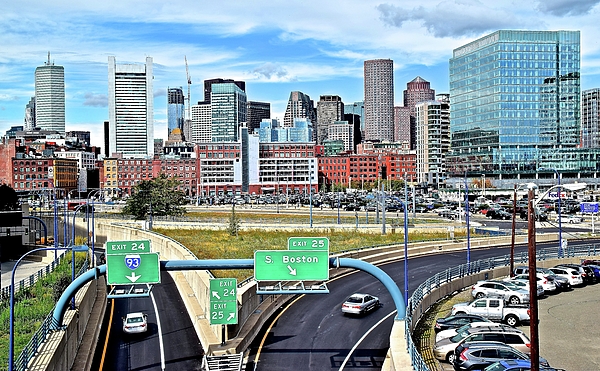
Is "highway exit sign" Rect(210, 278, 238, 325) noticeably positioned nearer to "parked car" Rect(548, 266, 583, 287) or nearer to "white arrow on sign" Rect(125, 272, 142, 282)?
"white arrow on sign" Rect(125, 272, 142, 282)

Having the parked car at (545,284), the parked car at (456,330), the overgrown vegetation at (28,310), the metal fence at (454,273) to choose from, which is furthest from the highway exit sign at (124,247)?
the parked car at (545,284)

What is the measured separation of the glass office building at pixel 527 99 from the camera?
171625mm

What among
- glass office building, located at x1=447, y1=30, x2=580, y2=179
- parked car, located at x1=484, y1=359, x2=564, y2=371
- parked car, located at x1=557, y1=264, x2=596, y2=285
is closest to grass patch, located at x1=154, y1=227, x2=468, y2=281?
parked car, located at x1=557, y1=264, x2=596, y2=285

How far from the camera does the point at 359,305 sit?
124 feet

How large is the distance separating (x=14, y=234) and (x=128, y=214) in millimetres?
35233

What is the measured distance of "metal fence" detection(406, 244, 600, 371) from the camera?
24.0 meters

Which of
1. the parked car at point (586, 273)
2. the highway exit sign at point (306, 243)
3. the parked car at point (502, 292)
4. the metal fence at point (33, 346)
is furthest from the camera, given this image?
the parked car at point (586, 273)

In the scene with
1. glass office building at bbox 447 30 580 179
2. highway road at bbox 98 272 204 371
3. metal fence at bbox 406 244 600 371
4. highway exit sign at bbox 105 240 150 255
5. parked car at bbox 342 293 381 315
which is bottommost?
highway road at bbox 98 272 204 371

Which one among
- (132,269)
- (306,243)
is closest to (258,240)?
(306,243)

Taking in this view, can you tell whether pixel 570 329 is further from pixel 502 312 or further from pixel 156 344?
pixel 156 344

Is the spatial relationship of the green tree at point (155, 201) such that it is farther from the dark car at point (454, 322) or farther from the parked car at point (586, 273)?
the dark car at point (454, 322)

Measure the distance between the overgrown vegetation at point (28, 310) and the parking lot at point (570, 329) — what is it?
1814 centimetres

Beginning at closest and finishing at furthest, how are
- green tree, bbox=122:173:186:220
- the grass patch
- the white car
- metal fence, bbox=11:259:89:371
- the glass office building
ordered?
metal fence, bbox=11:259:89:371 → the white car → the grass patch → green tree, bbox=122:173:186:220 → the glass office building

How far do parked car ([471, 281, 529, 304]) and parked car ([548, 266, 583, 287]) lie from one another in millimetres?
8927
